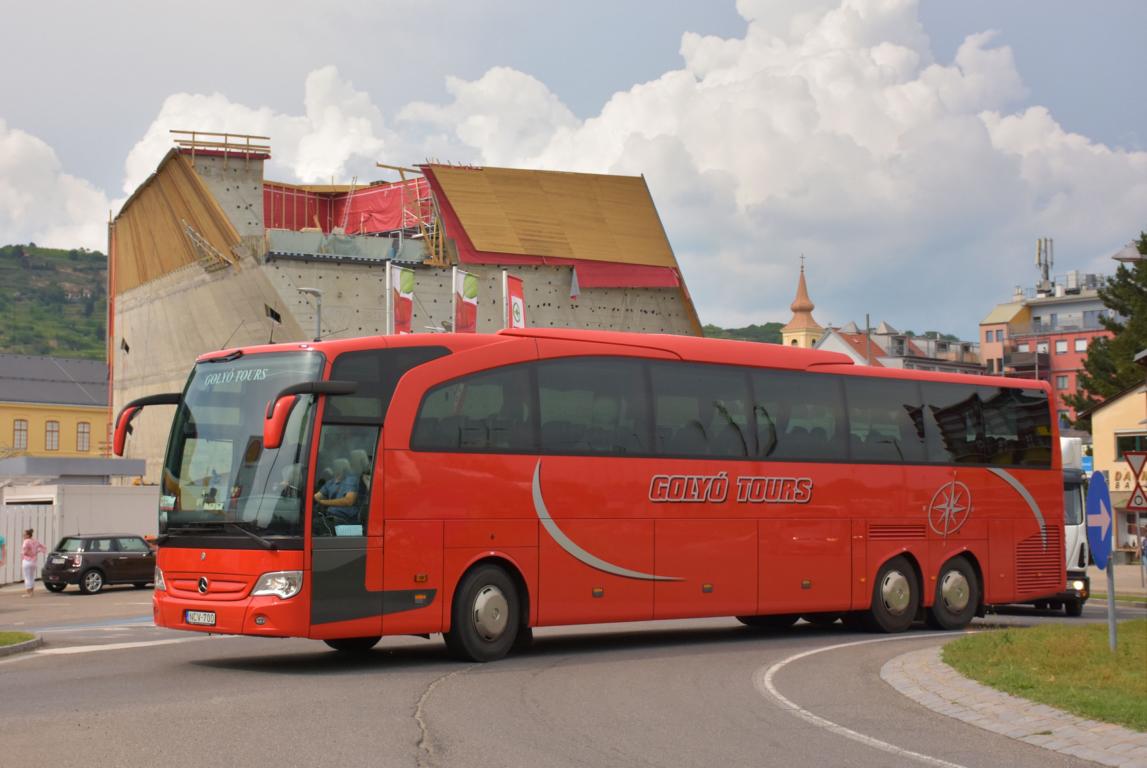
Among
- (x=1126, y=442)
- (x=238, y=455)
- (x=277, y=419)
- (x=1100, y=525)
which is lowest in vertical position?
(x=1100, y=525)

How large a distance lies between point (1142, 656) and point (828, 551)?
213 inches

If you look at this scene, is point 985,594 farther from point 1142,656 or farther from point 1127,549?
point 1127,549

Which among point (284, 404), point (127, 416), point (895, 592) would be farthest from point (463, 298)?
point (284, 404)

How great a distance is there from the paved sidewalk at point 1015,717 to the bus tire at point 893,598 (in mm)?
5701

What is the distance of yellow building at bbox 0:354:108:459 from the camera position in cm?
9988

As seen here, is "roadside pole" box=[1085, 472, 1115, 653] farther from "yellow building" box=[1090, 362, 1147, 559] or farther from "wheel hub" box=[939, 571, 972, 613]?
"yellow building" box=[1090, 362, 1147, 559]

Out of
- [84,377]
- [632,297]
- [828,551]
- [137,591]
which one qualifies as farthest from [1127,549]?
[84,377]

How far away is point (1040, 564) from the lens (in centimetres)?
2220

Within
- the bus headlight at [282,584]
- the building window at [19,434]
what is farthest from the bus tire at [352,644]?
the building window at [19,434]

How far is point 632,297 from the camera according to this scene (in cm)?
8919

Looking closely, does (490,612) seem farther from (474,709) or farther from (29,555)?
(29,555)

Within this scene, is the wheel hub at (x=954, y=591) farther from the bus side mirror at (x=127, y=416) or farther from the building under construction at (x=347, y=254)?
the building under construction at (x=347, y=254)

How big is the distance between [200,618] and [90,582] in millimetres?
25860

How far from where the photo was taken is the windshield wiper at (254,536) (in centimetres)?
1370
